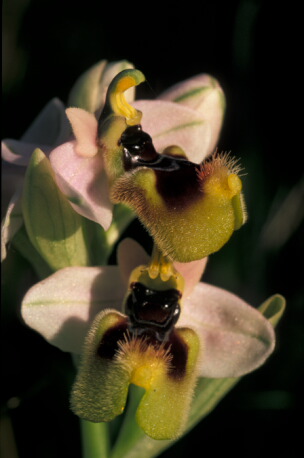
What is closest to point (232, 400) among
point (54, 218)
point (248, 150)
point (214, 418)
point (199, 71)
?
point (214, 418)

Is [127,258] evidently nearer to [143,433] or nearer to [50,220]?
[50,220]

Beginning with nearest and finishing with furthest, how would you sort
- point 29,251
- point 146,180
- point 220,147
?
point 146,180 < point 29,251 < point 220,147

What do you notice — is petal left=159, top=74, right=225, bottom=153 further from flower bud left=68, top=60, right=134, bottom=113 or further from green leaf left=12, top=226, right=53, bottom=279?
green leaf left=12, top=226, right=53, bottom=279

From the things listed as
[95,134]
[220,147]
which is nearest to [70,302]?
[95,134]

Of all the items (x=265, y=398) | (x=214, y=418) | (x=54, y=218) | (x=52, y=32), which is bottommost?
(x=214, y=418)

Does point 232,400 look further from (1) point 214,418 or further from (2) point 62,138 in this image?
(2) point 62,138

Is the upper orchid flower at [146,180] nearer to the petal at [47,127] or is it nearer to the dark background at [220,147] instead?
the petal at [47,127]
